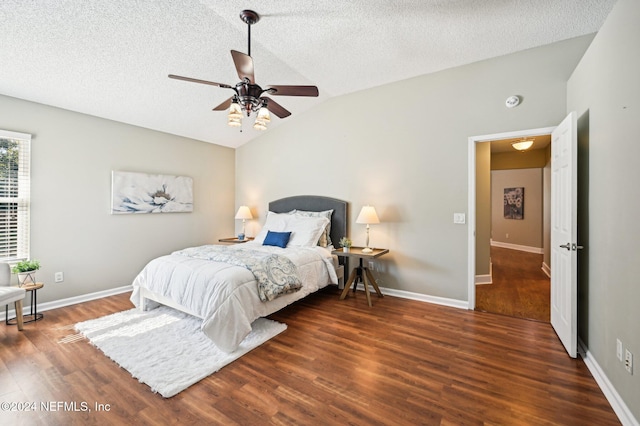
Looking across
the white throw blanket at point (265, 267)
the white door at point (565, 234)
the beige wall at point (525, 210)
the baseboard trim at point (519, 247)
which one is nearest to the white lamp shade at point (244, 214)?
the white throw blanket at point (265, 267)

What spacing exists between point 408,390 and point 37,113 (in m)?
4.90

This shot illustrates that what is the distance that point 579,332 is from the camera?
2.65m

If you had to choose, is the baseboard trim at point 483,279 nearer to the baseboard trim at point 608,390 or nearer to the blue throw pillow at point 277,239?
the baseboard trim at point 608,390

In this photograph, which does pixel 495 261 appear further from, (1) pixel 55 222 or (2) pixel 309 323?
(1) pixel 55 222

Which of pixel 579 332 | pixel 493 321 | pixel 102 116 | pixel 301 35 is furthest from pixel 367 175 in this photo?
pixel 102 116

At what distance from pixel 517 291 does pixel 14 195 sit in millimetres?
6639

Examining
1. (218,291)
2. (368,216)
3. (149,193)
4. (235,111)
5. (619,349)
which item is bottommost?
(619,349)

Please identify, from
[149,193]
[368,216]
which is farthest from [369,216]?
[149,193]

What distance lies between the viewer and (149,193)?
455 centimetres

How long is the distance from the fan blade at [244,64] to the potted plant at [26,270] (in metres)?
3.16

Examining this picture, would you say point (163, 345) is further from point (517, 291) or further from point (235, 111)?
point (517, 291)

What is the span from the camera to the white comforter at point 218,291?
2.52 meters

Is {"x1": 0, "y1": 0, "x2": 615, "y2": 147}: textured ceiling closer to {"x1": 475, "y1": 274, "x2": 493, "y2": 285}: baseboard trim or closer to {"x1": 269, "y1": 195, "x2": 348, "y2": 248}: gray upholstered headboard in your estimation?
{"x1": 269, "y1": 195, "x2": 348, "y2": 248}: gray upholstered headboard

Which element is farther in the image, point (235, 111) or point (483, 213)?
point (483, 213)
